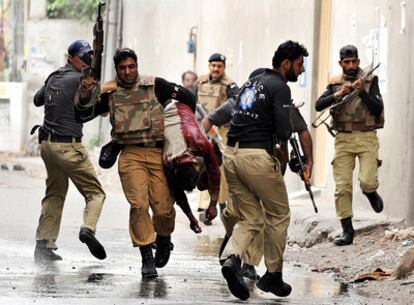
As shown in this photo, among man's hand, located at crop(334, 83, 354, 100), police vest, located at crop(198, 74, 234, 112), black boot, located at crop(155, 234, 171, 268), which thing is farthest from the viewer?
police vest, located at crop(198, 74, 234, 112)

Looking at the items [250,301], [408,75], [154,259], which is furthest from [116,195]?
[250,301]

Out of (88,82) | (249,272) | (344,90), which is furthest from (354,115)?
(88,82)

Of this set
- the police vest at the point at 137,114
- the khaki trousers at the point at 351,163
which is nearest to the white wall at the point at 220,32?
the khaki trousers at the point at 351,163

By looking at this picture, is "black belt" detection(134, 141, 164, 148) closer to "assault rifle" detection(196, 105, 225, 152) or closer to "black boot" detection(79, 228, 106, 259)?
"black boot" detection(79, 228, 106, 259)

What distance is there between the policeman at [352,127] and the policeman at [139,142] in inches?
99.9

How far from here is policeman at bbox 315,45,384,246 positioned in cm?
1216

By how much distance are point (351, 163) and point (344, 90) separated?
2.83 ft

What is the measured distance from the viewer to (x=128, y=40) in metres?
31.3

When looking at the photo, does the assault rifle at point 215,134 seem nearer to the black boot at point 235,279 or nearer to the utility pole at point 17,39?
the black boot at point 235,279

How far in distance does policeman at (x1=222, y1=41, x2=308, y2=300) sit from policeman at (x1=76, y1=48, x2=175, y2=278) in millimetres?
783

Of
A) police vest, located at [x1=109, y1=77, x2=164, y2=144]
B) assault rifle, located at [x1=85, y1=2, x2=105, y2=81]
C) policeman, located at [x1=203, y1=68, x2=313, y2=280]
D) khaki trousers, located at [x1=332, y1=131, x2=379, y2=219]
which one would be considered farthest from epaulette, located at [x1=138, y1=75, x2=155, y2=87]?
khaki trousers, located at [x1=332, y1=131, x2=379, y2=219]

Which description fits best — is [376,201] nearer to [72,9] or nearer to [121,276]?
[121,276]

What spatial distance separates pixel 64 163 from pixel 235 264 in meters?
2.72

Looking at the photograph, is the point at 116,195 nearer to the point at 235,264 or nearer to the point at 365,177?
the point at 365,177
